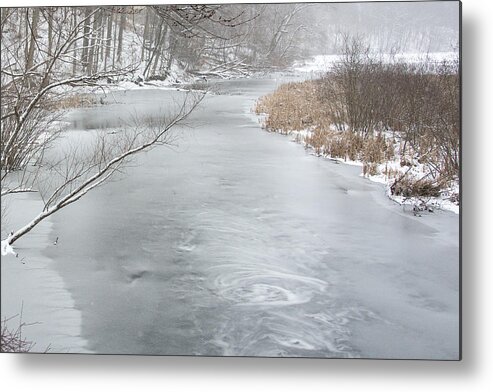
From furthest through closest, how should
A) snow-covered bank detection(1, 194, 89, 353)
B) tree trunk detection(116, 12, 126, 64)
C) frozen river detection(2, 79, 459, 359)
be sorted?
tree trunk detection(116, 12, 126, 64) < snow-covered bank detection(1, 194, 89, 353) < frozen river detection(2, 79, 459, 359)

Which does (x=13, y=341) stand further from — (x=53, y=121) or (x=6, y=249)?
(x=53, y=121)

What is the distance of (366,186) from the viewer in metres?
2.88

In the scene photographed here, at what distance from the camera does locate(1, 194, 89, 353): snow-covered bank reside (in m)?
2.83

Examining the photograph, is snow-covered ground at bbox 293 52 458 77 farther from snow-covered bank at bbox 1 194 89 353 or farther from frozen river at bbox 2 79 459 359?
snow-covered bank at bbox 1 194 89 353

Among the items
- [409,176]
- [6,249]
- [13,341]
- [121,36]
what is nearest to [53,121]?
[121,36]

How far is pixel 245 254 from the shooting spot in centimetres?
283

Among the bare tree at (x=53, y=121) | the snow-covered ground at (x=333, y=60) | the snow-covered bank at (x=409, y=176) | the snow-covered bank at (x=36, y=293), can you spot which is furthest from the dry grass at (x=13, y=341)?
the snow-covered ground at (x=333, y=60)

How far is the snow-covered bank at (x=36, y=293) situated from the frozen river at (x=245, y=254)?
48mm

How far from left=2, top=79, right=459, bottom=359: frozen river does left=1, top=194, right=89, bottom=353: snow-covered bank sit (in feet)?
0.16

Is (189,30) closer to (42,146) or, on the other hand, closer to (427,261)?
(42,146)

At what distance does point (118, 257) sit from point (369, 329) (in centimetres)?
119

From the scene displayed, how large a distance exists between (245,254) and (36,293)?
0.99 metres

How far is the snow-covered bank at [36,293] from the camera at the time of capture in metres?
2.83

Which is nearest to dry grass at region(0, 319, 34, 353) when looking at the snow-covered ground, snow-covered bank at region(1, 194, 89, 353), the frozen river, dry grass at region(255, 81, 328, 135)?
snow-covered bank at region(1, 194, 89, 353)
